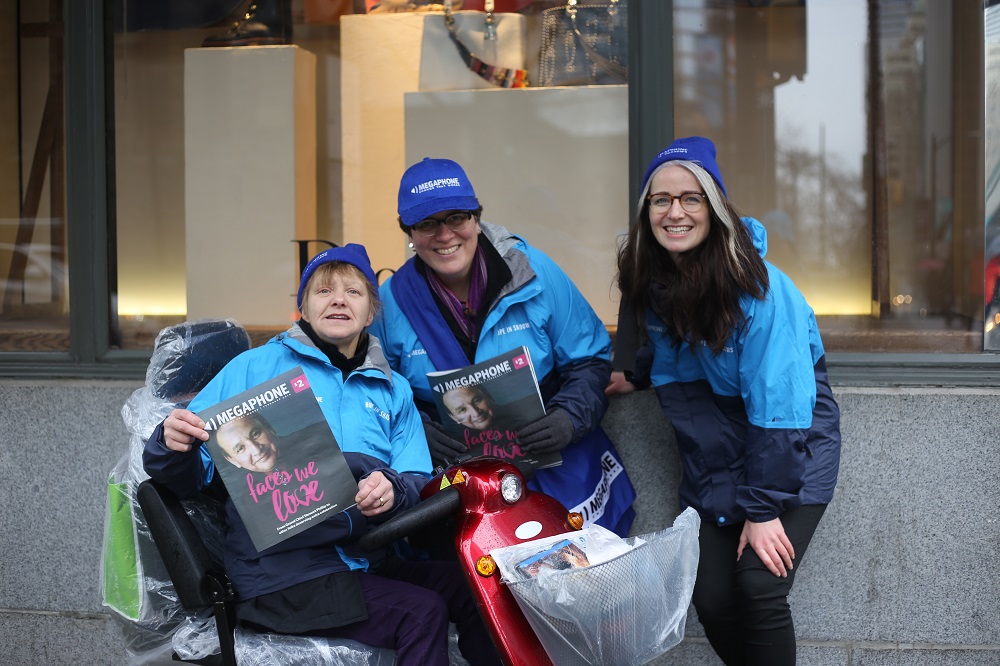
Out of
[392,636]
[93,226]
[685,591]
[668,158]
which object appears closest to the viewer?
[685,591]

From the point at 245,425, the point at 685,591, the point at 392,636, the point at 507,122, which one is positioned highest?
the point at 507,122

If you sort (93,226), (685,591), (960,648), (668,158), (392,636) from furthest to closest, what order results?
1. (93,226)
2. (960,648)
3. (668,158)
4. (392,636)
5. (685,591)

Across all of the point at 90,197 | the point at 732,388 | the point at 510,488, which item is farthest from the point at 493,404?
the point at 90,197

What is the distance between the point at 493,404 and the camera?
10.1 feet

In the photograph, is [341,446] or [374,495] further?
[341,446]

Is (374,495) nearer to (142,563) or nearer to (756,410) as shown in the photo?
(142,563)

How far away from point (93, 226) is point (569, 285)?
2.11 meters

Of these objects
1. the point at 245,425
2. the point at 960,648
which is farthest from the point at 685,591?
the point at 960,648

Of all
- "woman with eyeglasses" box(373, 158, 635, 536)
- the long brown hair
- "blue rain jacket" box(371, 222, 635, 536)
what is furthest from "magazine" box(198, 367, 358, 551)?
the long brown hair

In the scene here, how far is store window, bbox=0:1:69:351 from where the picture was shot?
4434mm

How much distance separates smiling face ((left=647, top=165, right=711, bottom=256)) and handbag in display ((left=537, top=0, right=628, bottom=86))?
4.61 feet

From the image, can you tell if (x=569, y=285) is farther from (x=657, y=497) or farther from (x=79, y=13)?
(x=79, y=13)

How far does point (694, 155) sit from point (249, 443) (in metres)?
1.40

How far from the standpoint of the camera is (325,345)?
2916 mm
